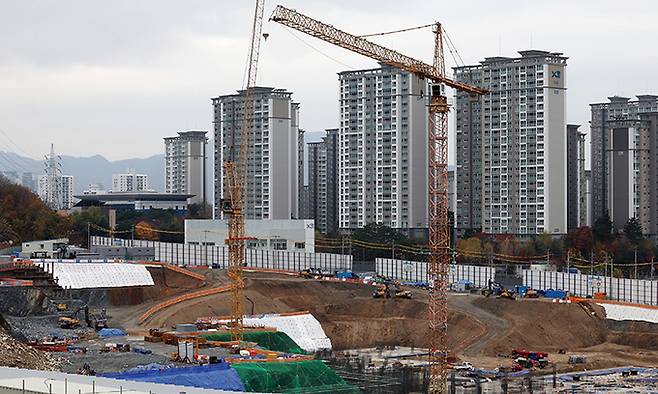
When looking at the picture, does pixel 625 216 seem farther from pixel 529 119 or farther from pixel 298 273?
pixel 298 273

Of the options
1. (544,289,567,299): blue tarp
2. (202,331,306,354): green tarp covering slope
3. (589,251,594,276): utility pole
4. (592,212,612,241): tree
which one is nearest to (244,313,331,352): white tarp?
(202,331,306,354): green tarp covering slope

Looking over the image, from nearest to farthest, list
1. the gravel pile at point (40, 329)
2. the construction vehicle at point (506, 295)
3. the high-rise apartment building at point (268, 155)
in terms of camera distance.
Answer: the gravel pile at point (40, 329), the construction vehicle at point (506, 295), the high-rise apartment building at point (268, 155)

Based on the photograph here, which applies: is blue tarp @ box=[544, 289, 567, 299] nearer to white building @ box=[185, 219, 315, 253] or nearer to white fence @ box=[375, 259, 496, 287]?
white fence @ box=[375, 259, 496, 287]

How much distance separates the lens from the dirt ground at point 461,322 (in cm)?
6681

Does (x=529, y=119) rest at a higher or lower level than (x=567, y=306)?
higher

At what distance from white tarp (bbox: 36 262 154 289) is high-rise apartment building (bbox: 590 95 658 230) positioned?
64.0 m

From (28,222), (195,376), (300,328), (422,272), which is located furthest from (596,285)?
(28,222)

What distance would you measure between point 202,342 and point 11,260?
1100 inches

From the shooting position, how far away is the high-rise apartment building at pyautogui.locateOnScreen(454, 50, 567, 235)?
368 feet

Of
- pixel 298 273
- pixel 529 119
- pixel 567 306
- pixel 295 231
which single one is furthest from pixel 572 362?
pixel 529 119

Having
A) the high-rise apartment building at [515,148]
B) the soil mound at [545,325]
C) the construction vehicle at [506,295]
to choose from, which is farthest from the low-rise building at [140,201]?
the soil mound at [545,325]

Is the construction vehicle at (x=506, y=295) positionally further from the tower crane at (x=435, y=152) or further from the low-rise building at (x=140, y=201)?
the low-rise building at (x=140, y=201)

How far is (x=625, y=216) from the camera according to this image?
122312mm

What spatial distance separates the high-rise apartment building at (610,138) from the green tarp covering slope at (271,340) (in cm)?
6824
